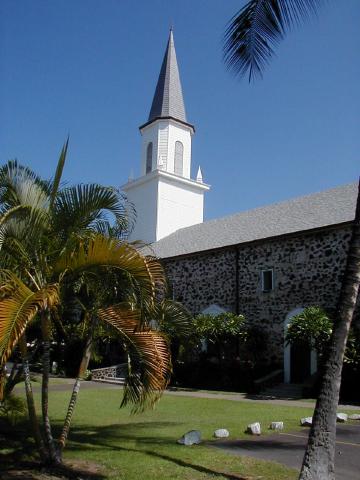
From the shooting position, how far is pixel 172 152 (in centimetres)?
3634

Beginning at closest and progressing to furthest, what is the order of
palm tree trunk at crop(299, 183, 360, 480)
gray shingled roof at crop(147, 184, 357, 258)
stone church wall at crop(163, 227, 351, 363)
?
1. palm tree trunk at crop(299, 183, 360, 480)
2. stone church wall at crop(163, 227, 351, 363)
3. gray shingled roof at crop(147, 184, 357, 258)

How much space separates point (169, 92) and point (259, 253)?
18.2m

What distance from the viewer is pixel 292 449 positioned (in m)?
8.52

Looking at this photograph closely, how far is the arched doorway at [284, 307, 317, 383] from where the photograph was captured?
20.4 m

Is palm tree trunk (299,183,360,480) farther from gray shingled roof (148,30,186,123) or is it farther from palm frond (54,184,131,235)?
gray shingled roof (148,30,186,123)

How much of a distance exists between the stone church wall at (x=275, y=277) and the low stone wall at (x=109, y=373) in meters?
4.89

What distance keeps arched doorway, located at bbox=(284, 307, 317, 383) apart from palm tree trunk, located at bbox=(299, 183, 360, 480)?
14906 mm

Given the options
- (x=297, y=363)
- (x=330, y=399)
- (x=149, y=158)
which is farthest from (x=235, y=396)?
(x=149, y=158)

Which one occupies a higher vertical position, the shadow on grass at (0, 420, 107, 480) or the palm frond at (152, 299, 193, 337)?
the palm frond at (152, 299, 193, 337)

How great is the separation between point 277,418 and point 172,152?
26379 millimetres

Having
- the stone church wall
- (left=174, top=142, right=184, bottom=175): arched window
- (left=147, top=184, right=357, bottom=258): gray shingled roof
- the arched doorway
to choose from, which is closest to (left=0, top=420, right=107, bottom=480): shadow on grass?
the arched doorway

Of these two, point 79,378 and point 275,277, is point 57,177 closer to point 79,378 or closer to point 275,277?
point 79,378

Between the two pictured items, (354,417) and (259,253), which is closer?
(354,417)

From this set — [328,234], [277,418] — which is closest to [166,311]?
[277,418]
